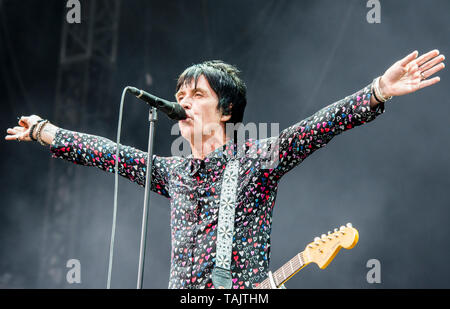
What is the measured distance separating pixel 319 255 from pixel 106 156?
1134 mm

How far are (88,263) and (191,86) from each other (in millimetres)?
3559

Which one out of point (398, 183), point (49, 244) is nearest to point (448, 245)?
point (398, 183)

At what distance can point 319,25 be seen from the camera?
15.3ft

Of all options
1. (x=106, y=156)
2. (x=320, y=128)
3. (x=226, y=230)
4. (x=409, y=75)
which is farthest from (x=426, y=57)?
(x=106, y=156)

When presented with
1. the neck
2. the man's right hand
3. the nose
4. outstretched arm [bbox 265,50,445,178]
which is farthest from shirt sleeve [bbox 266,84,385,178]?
the man's right hand

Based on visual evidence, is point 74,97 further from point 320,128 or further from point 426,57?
point 426,57

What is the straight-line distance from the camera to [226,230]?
1987 millimetres

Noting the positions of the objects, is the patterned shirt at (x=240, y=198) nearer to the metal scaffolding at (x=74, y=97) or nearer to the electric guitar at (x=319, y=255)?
the electric guitar at (x=319, y=255)

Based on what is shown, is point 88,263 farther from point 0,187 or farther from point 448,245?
point 448,245

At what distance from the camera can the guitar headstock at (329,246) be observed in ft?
6.11

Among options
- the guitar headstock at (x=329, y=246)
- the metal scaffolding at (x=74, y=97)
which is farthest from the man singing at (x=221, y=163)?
the metal scaffolding at (x=74, y=97)

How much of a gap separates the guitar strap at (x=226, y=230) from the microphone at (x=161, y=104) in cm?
35

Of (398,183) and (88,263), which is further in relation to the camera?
(88,263)

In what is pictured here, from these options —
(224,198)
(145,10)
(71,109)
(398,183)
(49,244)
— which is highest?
(145,10)
